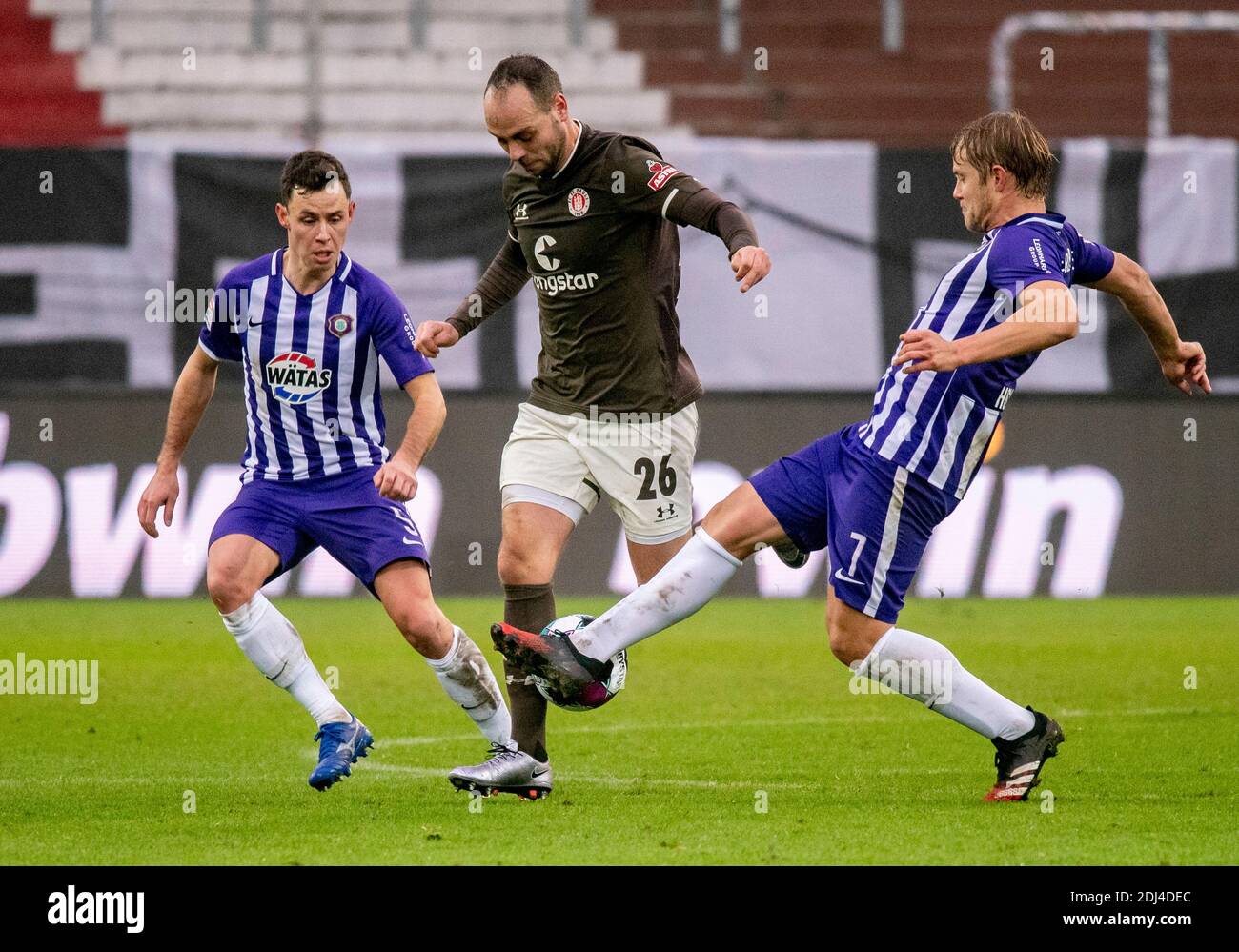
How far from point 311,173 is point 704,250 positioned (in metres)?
6.74

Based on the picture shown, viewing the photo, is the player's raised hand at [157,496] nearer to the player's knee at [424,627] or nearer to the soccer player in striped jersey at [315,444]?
the soccer player in striped jersey at [315,444]

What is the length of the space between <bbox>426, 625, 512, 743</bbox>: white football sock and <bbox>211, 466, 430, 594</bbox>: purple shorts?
0.29m

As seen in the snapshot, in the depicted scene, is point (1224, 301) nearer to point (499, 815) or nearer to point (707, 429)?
point (707, 429)

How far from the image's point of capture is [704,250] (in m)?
12.2

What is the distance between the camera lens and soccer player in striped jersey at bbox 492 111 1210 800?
5.25 m

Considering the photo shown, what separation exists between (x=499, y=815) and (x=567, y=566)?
638 cm

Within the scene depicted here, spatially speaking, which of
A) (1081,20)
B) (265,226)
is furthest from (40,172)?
(1081,20)

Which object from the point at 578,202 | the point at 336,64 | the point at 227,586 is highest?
the point at 336,64

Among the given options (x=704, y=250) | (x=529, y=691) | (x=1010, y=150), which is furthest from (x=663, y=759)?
(x=704, y=250)

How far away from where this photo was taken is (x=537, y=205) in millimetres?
5973

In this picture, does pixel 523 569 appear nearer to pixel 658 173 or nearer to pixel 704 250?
pixel 658 173

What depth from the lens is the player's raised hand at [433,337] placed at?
5812mm
